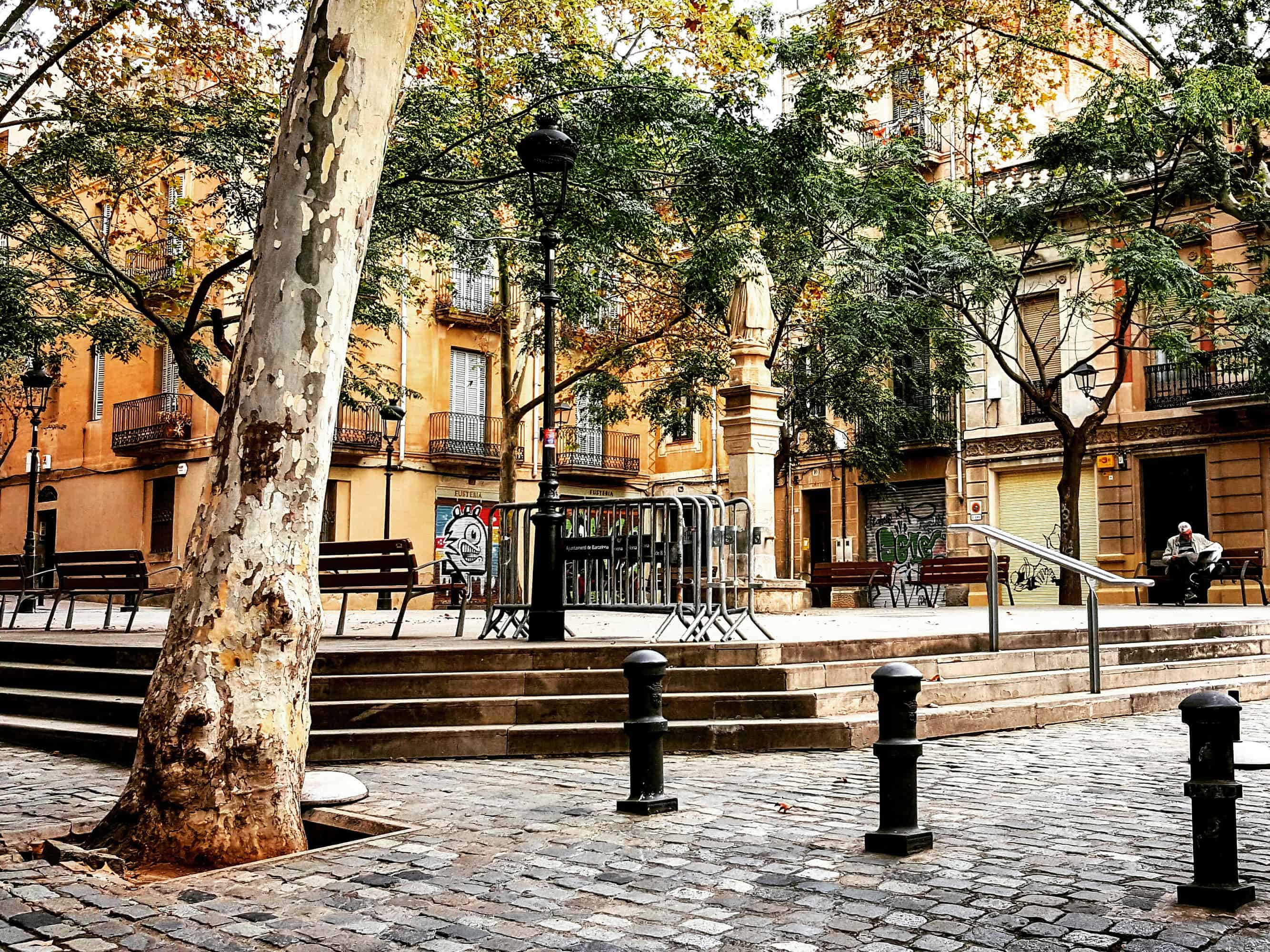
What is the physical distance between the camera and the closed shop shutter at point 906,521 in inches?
1206

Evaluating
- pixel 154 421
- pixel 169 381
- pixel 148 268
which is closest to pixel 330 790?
pixel 154 421

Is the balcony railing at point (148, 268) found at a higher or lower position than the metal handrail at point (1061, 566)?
higher

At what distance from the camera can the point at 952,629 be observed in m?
11.9

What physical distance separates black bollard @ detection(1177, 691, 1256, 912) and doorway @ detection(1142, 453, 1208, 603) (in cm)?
2409

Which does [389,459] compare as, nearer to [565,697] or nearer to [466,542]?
[466,542]

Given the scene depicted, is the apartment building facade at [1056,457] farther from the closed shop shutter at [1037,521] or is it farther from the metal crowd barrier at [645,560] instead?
the metal crowd barrier at [645,560]

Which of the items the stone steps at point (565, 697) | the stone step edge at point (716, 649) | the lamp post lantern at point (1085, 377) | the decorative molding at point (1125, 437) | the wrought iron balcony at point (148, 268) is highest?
the wrought iron balcony at point (148, 268)

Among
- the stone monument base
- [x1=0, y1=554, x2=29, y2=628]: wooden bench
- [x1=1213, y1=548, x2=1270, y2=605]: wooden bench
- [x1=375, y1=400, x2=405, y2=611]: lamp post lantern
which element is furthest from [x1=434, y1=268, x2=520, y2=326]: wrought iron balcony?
[x1=1213, y1=548, x2=1270, y2=605]: wooden bench

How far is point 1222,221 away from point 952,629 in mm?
18534

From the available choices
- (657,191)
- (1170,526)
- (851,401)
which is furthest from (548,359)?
(1170,526)

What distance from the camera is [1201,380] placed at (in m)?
26.1

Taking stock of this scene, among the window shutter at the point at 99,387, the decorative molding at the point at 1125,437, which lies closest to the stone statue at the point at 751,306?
the decorative molding at the point at 1125,437

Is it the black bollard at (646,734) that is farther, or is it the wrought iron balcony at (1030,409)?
the wrought iron balcony at (1030,409)

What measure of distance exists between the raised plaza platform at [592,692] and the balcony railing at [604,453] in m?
25.3
